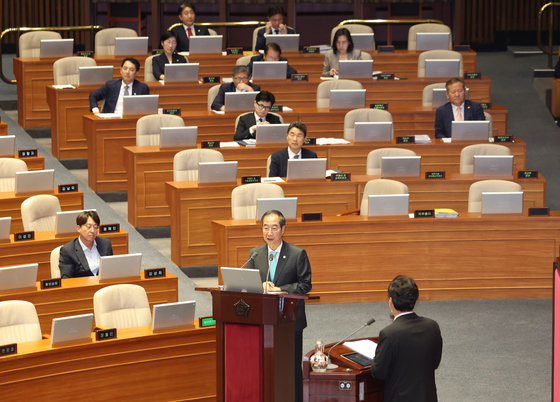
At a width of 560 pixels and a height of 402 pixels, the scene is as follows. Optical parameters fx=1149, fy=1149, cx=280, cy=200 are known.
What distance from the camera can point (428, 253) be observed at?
28.9 ft

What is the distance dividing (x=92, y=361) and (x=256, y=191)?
2522 millimetres

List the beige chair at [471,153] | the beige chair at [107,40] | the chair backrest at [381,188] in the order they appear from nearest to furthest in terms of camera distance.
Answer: the chair backrest at [381,188]
the beige chair at [471,153]
the beige chair at [107,40]

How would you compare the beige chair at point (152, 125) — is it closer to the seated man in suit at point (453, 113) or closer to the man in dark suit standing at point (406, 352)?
the seated man in suit at point (453, 113)

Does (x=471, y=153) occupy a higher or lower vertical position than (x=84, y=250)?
higher

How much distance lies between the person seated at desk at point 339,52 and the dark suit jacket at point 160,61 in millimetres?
1485

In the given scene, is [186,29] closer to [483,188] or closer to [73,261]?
[483,188]

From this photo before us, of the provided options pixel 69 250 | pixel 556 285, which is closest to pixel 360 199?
pixel 69 250

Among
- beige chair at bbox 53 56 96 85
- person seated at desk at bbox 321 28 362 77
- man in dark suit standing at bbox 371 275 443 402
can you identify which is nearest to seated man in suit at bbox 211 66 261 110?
person seated at desk at bbox 321 28 362 77

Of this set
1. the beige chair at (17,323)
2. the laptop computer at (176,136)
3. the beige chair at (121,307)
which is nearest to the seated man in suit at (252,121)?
the laptop computer at (176,136)

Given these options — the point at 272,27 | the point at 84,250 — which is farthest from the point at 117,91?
the point at 84,250

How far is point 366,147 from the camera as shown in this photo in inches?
400

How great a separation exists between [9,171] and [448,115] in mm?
3970

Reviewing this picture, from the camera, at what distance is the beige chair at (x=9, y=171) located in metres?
9.32

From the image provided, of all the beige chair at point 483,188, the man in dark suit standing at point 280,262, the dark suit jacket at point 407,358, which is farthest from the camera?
the beige chair at point 483,188
